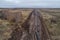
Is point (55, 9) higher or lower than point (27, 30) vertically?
higher

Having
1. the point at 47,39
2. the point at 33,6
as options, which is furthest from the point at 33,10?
the point at 47,39

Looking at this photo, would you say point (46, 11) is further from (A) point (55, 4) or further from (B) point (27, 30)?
(B) point (27, 30)

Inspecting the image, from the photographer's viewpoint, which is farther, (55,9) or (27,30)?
(55,9)
